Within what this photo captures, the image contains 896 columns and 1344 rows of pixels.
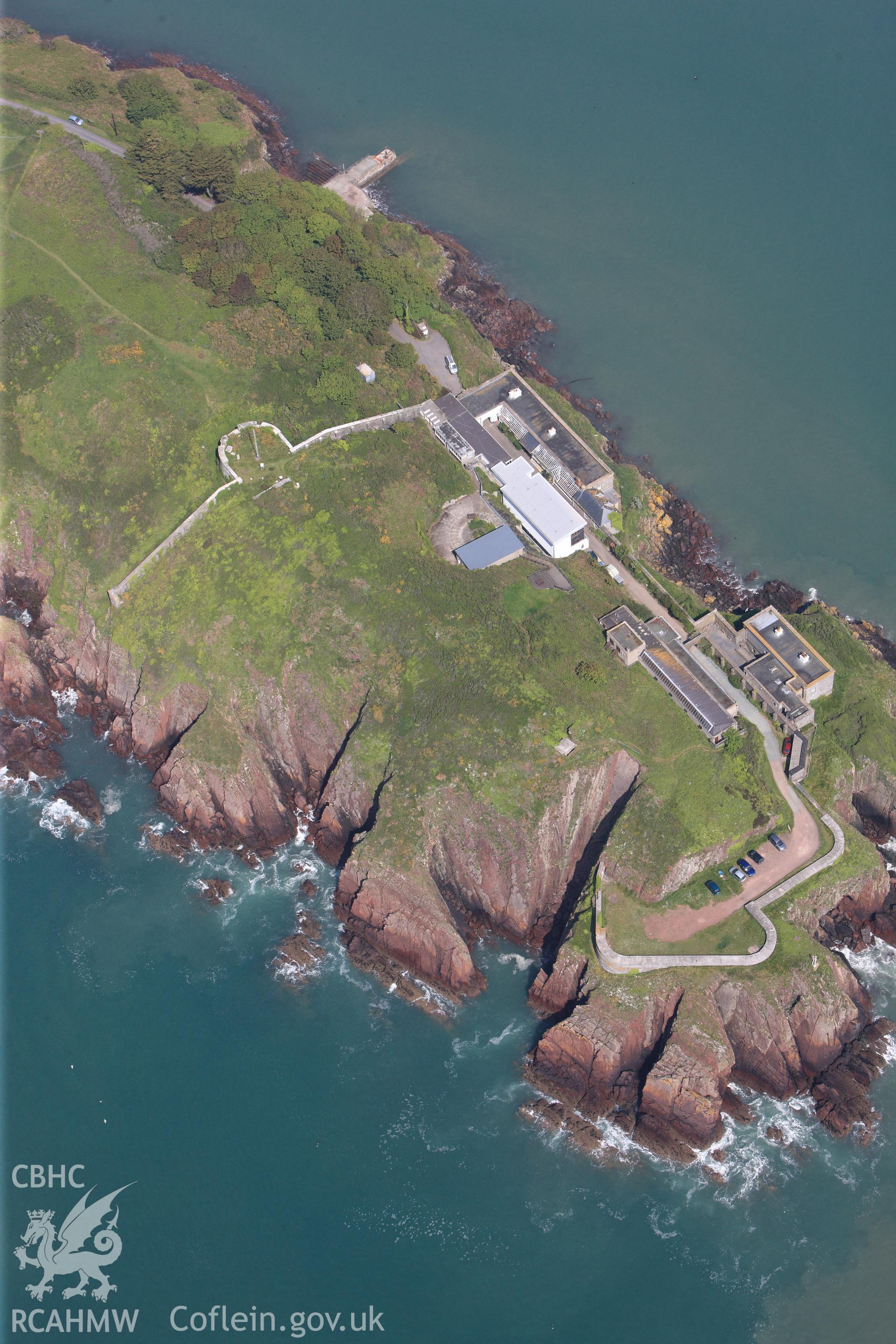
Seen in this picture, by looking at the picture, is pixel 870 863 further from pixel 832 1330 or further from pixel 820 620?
pixel 832 1330

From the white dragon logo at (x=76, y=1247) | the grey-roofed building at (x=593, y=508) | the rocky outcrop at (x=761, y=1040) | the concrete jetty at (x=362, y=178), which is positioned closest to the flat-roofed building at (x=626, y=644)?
the grey-roofed building at (x=593, y=508)

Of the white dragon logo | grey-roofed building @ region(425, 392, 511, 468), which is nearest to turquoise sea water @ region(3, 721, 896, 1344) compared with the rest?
the white dragon logo

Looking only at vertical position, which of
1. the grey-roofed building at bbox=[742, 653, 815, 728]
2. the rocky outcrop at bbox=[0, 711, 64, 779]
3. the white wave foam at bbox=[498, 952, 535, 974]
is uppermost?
the grey-roofed building at bbox=[742, 653, 815, 728]

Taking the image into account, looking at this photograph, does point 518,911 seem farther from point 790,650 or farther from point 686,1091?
point 790,650

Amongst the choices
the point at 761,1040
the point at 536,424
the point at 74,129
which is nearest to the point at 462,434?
the point at 536,424

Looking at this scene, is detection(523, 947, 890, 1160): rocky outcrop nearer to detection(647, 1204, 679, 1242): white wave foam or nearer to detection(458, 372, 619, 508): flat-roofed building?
detection(647, 1204, 679, 1242): white wave foam

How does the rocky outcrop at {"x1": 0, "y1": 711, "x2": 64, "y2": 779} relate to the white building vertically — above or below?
below
